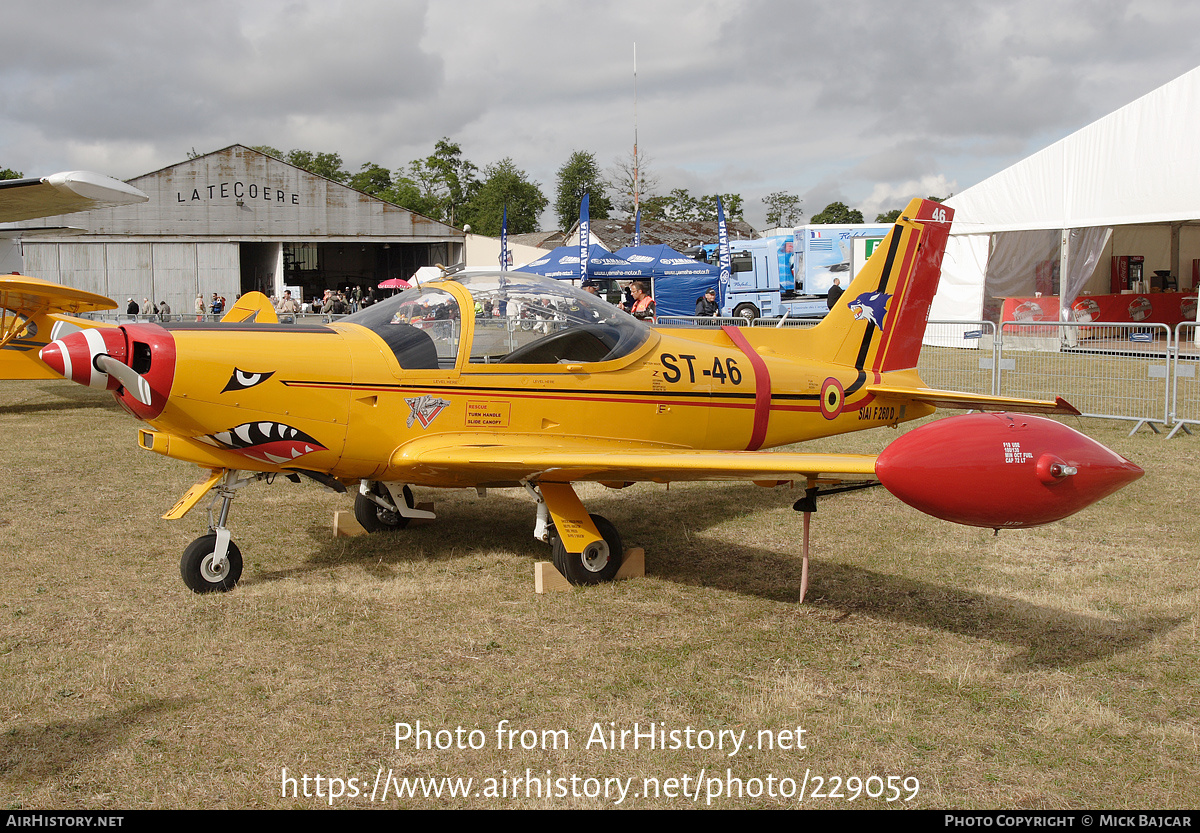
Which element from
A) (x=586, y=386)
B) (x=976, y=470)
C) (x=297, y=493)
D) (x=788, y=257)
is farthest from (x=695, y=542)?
(x=788, y=257)

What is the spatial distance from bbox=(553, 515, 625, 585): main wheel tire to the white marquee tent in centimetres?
1704

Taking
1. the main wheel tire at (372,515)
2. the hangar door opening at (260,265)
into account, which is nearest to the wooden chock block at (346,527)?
the main wheel tire at (372,515)

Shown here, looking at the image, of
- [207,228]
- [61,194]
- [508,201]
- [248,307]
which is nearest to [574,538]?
[248,307]

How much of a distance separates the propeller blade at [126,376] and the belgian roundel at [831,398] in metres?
4.90

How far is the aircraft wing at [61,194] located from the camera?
32.5 feet

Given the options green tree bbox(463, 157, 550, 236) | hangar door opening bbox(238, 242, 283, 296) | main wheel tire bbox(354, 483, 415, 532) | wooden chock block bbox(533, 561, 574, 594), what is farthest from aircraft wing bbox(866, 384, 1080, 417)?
green tree bbox(463, 157, 550, 236)

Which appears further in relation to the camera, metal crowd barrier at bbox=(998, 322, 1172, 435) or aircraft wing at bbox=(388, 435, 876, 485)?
metal crowd barrier at bbox=(998, 322, 1172, 435)

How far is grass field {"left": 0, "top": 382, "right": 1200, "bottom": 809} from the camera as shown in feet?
11.1

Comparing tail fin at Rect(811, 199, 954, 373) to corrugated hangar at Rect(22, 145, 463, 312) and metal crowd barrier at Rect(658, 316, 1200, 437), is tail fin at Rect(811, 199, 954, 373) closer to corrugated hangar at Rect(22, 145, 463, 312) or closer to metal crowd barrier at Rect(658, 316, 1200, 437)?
metal crowd barrier at Rect(658, 316, 1200, 437)

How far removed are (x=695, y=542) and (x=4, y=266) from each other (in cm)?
1881

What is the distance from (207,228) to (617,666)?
38.2m

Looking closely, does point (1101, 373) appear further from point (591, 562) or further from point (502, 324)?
point (502, 324)

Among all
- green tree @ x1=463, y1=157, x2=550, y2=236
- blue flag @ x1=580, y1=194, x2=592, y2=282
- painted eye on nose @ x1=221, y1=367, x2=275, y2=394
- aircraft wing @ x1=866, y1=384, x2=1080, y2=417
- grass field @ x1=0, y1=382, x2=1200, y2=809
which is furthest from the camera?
green tree @ x1=463, y1=157, x2=550, y2=236

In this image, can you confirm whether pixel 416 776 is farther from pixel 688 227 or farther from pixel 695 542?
pixel 688 227
